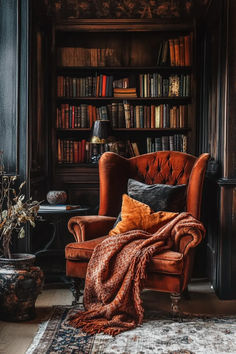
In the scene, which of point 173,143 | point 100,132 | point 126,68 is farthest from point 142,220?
point 126,68

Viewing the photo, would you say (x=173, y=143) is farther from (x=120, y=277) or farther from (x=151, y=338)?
(x=151, y=338)

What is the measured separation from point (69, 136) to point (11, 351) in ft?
9.25

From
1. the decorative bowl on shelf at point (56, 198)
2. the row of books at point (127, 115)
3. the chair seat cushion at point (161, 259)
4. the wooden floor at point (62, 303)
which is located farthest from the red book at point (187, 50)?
the chair seat cushion at point (161, 259)

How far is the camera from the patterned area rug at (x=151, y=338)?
2484 mm

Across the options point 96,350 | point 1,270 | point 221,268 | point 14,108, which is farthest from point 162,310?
point 14,108

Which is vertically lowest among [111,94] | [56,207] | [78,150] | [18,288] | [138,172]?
[18,288]

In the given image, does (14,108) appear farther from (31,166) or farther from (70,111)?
(70,111)

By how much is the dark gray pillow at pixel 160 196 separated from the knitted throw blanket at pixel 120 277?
0.30 metres

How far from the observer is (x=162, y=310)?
3.21 metres

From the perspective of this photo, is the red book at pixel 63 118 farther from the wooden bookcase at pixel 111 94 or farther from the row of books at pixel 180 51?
the row of books at pixel 180 51

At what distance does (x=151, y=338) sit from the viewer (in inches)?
104

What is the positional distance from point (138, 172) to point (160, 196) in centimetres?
47

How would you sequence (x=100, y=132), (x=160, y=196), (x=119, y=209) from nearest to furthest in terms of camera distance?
1. (x=160, y=196)
2. (x=119, y=209)
3. (x=100, y=132)

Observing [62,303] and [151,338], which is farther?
[62,303]
